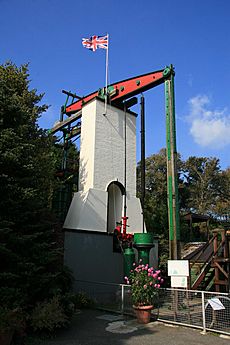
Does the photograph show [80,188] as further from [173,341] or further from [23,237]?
[173,341]

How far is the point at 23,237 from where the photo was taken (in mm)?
6777

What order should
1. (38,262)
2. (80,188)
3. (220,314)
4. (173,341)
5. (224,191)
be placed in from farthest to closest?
(224,191)
(80,188)
(38,262)
(220,314)
(173,341)

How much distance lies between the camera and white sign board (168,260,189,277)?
7.73m

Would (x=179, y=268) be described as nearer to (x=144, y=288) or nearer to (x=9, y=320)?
(x=144, y=288)

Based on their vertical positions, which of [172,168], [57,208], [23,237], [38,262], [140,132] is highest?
[140,132]

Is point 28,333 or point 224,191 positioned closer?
point 28,333

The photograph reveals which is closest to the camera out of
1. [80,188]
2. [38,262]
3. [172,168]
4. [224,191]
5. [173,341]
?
[173,341]

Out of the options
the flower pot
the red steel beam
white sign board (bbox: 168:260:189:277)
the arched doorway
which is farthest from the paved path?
the red steel beam

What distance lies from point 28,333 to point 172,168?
6428mm

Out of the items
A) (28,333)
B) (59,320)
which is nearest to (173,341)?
(59,320)

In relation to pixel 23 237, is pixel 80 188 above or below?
above

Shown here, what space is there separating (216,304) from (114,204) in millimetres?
7197

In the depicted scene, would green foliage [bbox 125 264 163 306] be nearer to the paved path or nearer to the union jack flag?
the paved path

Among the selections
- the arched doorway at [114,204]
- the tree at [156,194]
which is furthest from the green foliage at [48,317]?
the tree at [156,194]
